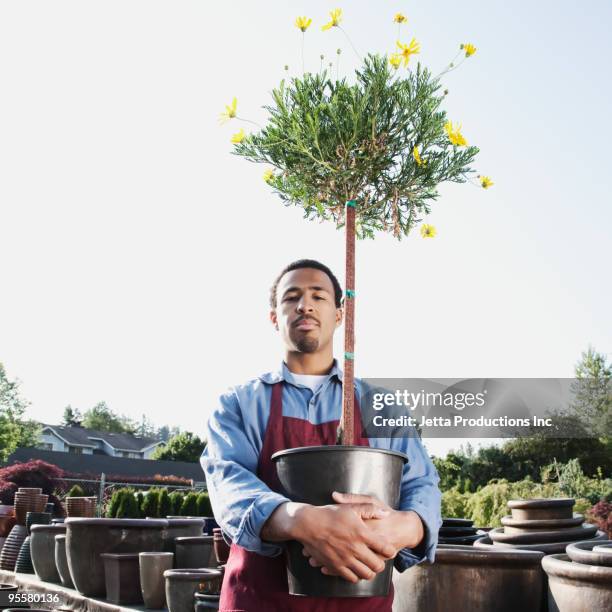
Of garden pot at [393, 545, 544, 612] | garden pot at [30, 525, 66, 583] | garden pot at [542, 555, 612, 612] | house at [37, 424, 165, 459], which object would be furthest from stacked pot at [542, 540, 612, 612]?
house at [37, 424, 165, 459]

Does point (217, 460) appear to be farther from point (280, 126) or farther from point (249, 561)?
point (280, 126)

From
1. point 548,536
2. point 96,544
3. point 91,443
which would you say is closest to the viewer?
point 548,536

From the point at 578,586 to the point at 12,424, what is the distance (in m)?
37.1

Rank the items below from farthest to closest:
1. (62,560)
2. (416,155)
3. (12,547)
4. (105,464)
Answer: (105,464) < (12,547) < (62,560) < (416,155)

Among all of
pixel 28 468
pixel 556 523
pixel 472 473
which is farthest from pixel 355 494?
pixel 472 473

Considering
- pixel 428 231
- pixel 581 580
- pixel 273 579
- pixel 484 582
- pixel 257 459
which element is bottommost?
pixel 484 582

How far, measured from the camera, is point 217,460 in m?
1.62

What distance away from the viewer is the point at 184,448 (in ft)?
143

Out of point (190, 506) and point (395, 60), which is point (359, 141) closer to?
point (395, 60)

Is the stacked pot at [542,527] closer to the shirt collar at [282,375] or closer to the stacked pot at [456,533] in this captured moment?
the stacked pot at [456,533]

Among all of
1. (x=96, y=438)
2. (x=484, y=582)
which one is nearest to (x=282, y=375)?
(x=484, y=582)

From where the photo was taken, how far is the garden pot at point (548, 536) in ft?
11.5

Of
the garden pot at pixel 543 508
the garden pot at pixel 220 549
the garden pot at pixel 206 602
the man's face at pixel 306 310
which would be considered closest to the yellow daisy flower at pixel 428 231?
the man's face at pixel 306 310

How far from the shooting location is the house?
56656 millimetres
